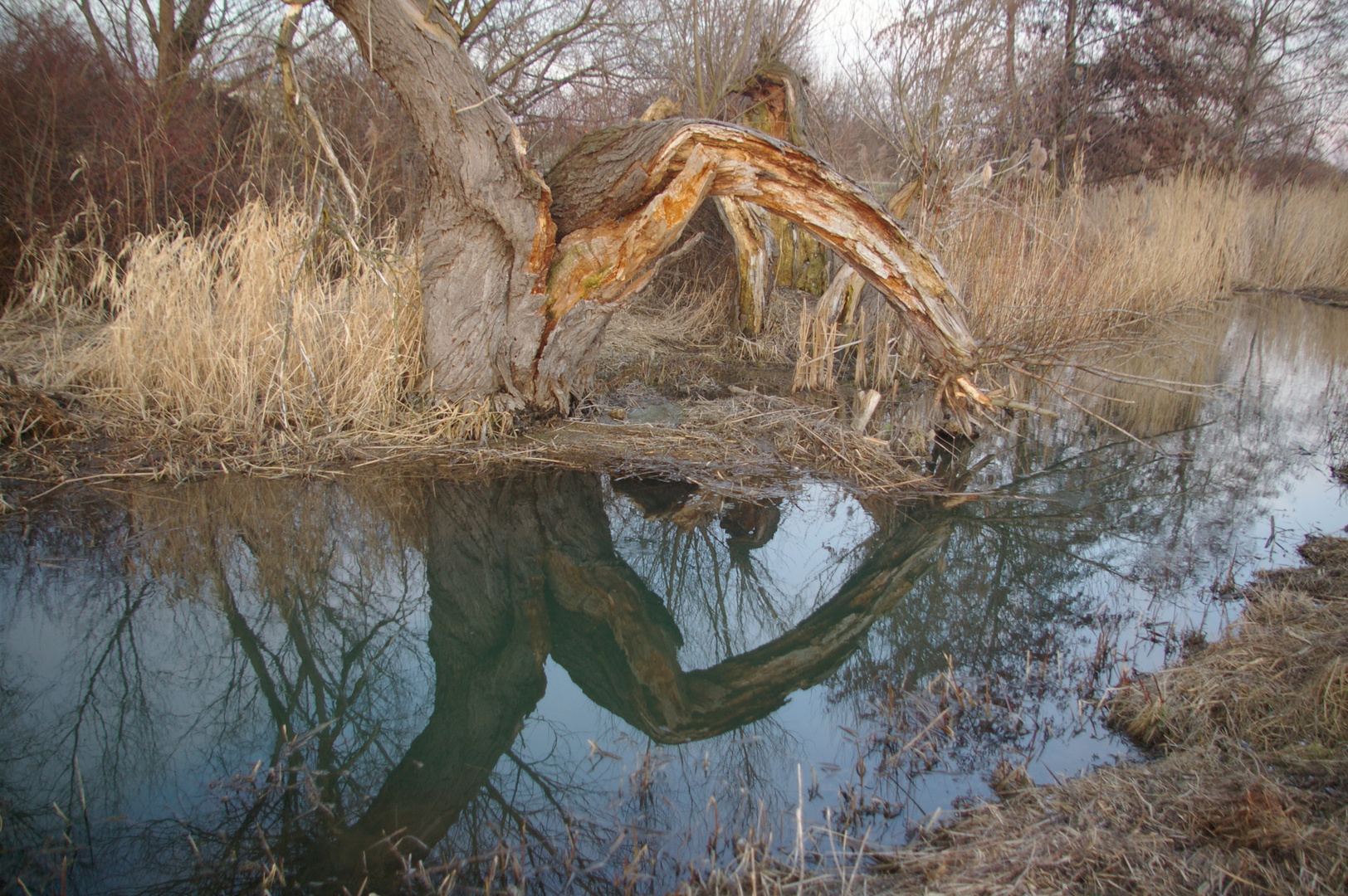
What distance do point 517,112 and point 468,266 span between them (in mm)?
6570

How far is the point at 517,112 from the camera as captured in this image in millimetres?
10477

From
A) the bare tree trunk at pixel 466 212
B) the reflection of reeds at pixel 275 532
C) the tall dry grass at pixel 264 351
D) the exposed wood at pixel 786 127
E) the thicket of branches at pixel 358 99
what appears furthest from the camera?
the exposed wood at pixel 786 127

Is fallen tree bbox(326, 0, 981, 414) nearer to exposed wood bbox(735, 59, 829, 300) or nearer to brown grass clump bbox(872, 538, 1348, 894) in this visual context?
brown grass clump bbox(872, 538, 1348, 894)

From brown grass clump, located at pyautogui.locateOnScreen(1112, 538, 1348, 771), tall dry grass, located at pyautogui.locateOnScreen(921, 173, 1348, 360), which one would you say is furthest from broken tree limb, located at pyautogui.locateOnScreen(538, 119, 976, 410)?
brown grass clump, located at pyautogui.locateOnScreen(1112, 538, 1348, 771)

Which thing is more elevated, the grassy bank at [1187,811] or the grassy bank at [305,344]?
the grassy bank at [305,344]

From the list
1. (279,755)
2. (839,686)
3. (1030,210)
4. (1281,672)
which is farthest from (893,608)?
(1030,210)

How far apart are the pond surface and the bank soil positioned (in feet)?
0.53

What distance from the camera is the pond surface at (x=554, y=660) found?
215cm

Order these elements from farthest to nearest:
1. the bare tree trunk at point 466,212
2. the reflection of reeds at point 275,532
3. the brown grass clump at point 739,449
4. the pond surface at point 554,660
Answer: the brown grass clump at point 739,449
the bare tree trunk at point 466,212
the reflection of reeds at point 275,532
the pond surface at point 554,660

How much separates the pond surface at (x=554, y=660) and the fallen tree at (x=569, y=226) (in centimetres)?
94

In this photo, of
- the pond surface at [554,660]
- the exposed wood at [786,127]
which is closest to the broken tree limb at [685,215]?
the pond surface at [554,660]

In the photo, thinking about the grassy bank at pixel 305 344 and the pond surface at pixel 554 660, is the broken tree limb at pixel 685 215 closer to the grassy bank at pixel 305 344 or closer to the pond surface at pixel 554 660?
the grassy bank at pixel 305 344

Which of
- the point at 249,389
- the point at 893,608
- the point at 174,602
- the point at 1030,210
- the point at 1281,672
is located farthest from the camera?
the point at 1030,210

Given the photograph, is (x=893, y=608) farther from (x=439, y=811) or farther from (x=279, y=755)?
(x=279, y=755)
